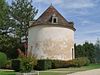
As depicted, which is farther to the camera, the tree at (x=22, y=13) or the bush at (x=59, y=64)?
the tree at (x=22, y=13)

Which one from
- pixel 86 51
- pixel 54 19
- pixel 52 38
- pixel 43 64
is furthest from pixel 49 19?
pixel 86 51

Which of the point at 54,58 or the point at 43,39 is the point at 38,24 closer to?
the point at 43,39

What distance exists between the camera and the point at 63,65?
40.6m

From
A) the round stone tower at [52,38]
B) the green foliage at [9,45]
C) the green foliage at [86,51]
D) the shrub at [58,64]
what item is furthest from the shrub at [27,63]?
the green foliage at [86,51]

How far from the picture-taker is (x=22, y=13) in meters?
64.4

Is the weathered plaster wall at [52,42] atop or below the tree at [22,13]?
below

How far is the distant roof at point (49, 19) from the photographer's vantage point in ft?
151

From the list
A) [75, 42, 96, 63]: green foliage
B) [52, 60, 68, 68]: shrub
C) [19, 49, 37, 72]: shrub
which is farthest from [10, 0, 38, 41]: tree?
[19, 49, 37, 72]: shrub

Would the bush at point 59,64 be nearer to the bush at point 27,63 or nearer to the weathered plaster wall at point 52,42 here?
the weathered plaster wall at point 52,42

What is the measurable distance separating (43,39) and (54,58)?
3.52 metres

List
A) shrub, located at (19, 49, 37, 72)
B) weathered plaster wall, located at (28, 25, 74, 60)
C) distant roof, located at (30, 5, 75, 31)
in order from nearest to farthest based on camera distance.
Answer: shrub, located at (19, 49, 37, 72), weathered plaster wall, located at (28, 25, 74, 60), distant roof, located at (30, 5, 75, 31)

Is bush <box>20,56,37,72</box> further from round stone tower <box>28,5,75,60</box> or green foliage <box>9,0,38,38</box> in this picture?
green foliage <box>9,0,38,38</box>

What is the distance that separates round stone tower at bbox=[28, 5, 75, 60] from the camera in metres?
45.5

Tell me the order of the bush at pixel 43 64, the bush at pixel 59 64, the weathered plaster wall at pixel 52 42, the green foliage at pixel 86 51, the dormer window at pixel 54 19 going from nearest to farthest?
the bush at pixel 43 64
the bush at pixel 59 64
the weathered plaster wall at pixel 52 42
the dormer window at pixel 54 19
the green foliage at pixel 86 51
